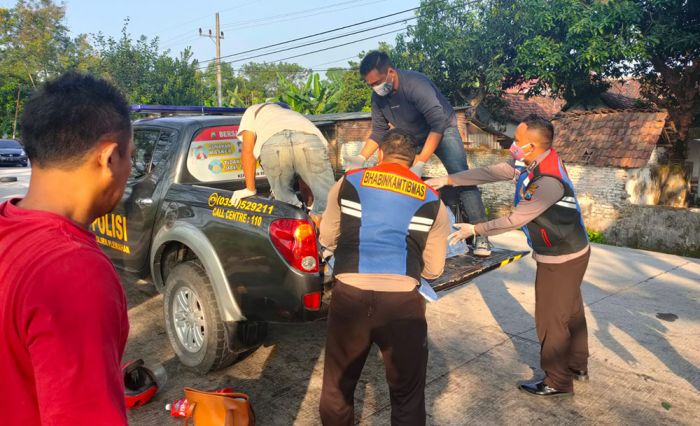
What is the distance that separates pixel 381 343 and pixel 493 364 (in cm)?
197

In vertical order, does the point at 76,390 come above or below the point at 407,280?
above

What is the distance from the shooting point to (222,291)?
3.63 meters

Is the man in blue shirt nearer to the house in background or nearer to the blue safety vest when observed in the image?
the blue safety vest

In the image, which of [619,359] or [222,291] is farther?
[619,359]

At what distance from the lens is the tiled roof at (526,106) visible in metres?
26.4

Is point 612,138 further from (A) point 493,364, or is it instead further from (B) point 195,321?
(B) point 195,321

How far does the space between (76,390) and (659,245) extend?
1052cm

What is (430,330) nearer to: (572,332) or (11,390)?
(572,332)

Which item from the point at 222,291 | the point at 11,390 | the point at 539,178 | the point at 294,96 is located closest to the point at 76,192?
the point at 11,390

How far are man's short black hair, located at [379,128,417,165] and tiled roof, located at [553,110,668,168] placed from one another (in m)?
9.34

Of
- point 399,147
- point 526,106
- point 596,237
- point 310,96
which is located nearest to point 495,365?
point 399,147

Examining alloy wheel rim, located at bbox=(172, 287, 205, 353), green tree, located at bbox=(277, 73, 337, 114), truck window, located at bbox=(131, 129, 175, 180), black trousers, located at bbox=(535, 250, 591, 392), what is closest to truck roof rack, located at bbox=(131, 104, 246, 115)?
truck window, located at bbox=(131, 129, 175, 180)

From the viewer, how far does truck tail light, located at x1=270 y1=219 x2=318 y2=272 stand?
3.40m

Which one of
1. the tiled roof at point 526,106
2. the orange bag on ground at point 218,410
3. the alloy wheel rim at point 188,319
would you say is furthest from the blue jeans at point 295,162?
the tiled roof at point 526,106
